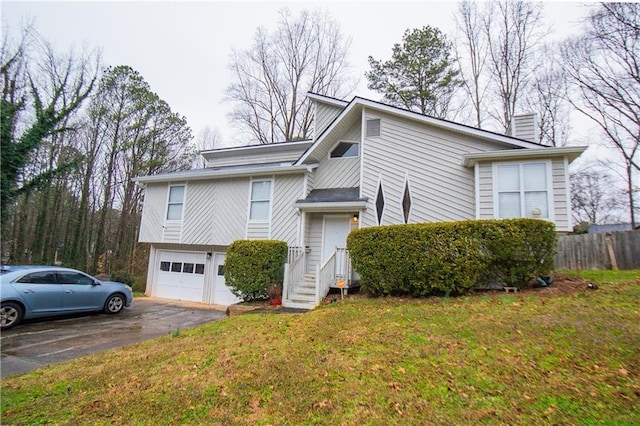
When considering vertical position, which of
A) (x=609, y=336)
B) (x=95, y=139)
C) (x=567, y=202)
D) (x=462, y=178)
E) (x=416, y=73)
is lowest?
(x=609, y=336)

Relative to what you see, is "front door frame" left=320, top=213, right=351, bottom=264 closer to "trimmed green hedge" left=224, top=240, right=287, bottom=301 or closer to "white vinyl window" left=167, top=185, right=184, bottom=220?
"trimmed green hedge" left=224, top=240, right=287, bottom=301

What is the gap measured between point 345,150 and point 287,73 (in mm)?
15108

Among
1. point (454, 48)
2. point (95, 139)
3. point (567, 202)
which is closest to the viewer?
point (567, 202)

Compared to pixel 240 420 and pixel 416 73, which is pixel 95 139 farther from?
pixel 240 420

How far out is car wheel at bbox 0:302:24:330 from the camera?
7355mm

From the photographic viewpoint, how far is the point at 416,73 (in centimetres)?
1950

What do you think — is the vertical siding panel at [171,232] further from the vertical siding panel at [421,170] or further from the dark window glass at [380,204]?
the dark window glass at [380,204]

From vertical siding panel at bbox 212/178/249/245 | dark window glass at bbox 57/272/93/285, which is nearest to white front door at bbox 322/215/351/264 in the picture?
vertical siding panel at bbox 212/178/249/245

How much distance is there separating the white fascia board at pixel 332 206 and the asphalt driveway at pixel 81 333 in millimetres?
4762

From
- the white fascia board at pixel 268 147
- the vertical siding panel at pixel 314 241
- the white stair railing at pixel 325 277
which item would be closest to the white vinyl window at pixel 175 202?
the white fascia board at pixel 268 147

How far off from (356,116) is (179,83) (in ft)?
55.3

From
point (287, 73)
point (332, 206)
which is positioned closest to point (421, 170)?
point (332, 206)

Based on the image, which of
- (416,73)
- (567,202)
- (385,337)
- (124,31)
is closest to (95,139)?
(124,31)

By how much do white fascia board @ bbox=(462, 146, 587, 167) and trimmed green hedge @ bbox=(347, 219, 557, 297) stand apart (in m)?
2.47
